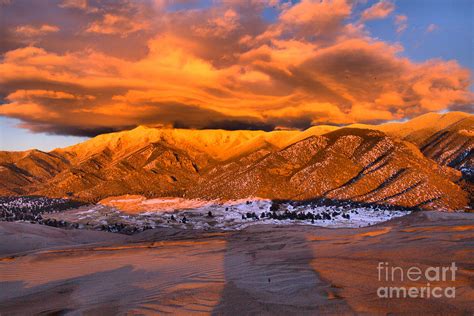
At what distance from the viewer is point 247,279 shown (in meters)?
11.2

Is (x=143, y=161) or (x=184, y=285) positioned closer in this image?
(x=184, y=285)

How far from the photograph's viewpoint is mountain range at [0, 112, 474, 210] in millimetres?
60781

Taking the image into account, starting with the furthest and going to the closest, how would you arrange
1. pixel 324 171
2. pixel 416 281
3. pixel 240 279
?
pixel 324 171
pixel 240 279
pixel 416 281

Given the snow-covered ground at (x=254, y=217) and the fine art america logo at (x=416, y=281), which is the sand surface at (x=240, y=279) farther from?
the snow-covered ground at (x=254, y=217)

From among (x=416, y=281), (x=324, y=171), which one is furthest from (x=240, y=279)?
(x=324, y=171)

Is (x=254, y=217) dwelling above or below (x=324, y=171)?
below

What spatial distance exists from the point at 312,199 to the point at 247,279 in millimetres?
57276

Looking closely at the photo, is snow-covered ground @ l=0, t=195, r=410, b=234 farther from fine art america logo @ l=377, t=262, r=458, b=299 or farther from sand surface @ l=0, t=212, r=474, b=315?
fine art america logo @ l=377, t=262, r=458, b=299

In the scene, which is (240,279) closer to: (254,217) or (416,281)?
(416,281)

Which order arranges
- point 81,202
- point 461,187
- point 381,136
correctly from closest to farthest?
point 461,187 → point 381,136 → point 81,202

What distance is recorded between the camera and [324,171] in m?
75.3

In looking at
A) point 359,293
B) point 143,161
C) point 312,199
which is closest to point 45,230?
point 359,293

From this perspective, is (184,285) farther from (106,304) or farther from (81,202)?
(81,202)

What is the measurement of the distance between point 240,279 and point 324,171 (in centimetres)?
6607
